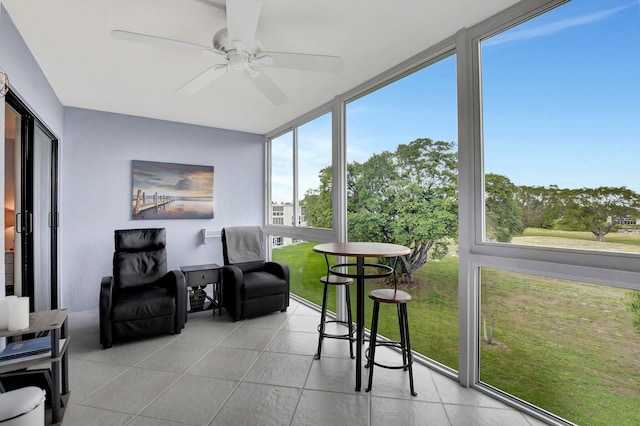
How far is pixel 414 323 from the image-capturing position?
9.45ft

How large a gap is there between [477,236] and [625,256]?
30.8 inches

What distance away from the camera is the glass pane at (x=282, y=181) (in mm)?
4793

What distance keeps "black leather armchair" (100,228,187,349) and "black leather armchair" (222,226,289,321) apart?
57 cm

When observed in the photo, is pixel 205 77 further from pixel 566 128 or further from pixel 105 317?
pixel 566 128

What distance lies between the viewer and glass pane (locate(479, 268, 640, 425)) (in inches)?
67.6

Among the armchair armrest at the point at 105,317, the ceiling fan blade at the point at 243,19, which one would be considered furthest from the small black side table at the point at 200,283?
the ceiling fan blade at the point at 243,19

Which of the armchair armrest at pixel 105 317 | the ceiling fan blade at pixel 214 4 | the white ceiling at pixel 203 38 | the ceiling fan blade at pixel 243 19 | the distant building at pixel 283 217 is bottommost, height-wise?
the armchair armrest at pixel 105 317

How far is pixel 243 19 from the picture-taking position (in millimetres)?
1714

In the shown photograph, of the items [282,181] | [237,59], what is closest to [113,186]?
[282,181]

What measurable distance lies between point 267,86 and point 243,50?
0.42 meters

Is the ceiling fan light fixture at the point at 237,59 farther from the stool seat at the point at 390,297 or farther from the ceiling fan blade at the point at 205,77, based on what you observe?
the stool seat at the point at 390,297

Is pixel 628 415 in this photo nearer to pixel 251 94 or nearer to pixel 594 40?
pixel 594 40

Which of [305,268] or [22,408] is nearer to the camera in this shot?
[22,408]

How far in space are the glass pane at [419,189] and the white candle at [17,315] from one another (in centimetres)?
269
